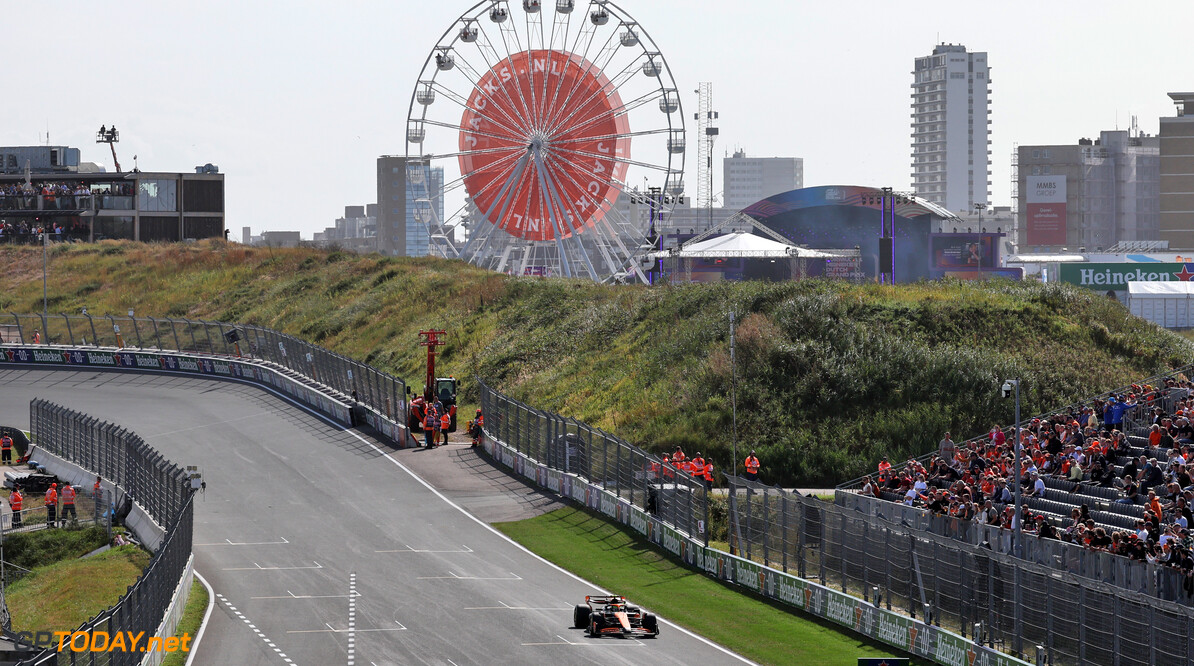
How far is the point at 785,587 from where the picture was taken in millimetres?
31078

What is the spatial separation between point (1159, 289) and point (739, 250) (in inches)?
1106

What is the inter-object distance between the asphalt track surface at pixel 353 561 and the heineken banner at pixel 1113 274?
61.5 m

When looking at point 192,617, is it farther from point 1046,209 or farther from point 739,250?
point 1046,209

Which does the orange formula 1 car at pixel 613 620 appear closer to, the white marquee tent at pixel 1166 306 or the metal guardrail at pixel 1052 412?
the metal guardrail at pixel 1052 412

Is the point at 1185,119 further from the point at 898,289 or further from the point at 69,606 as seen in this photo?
the point at 69,606

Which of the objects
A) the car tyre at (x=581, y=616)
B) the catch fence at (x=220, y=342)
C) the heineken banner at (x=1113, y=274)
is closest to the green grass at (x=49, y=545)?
the catch fence at (x=220, y=342)

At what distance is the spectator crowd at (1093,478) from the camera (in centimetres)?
2678

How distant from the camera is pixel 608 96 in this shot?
7594 cm

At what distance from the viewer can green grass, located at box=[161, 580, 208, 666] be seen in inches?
1032

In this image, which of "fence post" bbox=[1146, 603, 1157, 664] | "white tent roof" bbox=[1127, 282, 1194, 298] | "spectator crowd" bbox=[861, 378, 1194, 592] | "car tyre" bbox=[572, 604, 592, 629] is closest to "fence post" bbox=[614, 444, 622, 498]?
"spectator crowd" bbox=[861, 378, 1194, 592]

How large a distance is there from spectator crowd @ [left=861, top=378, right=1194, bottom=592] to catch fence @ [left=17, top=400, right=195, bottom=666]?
53.7 feet

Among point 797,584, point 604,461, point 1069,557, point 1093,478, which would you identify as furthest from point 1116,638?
point 604,461

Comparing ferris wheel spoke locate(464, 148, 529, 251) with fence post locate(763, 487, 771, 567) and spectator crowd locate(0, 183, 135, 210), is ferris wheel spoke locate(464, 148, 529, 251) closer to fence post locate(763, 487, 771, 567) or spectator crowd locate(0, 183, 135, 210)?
fence post locate(763, 487, 771, 567)

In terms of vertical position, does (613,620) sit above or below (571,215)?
below
